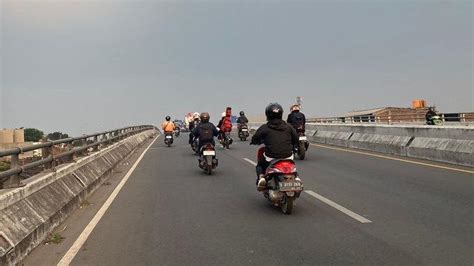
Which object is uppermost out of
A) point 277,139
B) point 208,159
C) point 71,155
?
point 277,139

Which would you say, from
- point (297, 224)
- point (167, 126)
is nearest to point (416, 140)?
point (297, 224)

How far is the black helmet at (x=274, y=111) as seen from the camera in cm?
926

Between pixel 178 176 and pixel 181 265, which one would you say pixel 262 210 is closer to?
pixel 181 265

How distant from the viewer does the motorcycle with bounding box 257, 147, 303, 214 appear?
27.6ft

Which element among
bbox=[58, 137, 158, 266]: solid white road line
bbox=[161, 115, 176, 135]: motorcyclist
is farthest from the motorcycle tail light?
bbox=[161, 115, 176, 135]: motorcyclist

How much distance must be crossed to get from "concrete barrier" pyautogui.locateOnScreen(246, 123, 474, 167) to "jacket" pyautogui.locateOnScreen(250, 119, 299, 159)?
7374mm

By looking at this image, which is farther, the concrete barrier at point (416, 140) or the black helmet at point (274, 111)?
the concrete barrier at point (416, 140)

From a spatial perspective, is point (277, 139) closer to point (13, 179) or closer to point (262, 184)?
point (262, 184)

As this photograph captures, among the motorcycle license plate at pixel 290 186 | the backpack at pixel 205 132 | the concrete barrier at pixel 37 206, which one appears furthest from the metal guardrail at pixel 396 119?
the concrete barrier at pixel 37 206

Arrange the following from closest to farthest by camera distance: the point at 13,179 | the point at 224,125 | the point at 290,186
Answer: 1. the point at 13,179
2. the point at 290,186
3. the point at 224,125

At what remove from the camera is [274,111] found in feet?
30.3

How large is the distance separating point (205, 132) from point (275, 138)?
640 cm

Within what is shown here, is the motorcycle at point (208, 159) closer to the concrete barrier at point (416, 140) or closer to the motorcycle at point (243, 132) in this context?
the concrete barrier at point (416, 140)

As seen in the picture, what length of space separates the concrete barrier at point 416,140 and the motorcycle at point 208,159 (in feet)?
23.9
